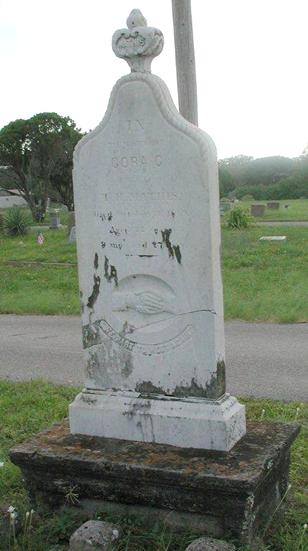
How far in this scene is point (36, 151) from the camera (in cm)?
3272

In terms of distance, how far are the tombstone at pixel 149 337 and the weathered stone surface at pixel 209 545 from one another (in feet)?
0.56

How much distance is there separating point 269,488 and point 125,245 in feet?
4.90

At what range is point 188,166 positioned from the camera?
11.9 feet

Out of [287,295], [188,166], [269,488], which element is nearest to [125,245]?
[188,166]

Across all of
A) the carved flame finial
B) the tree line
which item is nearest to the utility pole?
the carved flame finial

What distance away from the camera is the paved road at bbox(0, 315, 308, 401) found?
20.4 ft

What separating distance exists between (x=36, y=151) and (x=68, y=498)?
3028 centimetres

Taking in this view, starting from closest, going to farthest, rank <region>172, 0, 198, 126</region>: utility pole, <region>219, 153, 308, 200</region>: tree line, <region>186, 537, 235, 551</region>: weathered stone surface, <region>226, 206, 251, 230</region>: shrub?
<region>186, 537, 235, 551</region>: weathered stone surface
<region>172, 0, 198, 126</region>: utility pole
<region>226, 206, 251, 230</region>: shrub
<region>219, 153, 308, 200</region>: tree line

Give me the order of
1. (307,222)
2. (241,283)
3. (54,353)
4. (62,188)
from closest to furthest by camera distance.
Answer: (54,353) → (241,283) → (307,222) → (62,188)

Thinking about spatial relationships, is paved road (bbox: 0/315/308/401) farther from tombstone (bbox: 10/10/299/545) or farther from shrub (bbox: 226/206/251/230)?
shrub (bbox: 226/206/251/230)

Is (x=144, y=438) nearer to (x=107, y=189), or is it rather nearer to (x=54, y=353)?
(x=107, y=189)

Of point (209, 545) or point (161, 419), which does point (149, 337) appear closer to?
point (161, 419)

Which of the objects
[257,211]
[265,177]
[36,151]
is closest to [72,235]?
[257,211]

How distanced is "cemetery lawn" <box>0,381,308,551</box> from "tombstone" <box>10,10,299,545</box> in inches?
3.5
